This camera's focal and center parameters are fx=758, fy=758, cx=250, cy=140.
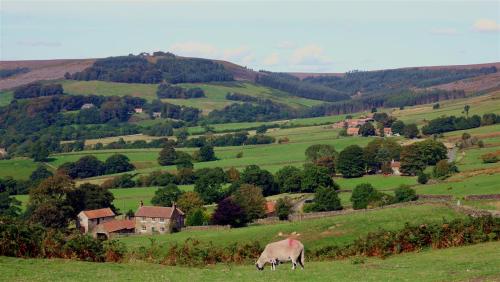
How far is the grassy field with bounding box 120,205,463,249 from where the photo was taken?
157ft

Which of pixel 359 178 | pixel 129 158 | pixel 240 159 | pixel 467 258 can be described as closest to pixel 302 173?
pixel 359 178

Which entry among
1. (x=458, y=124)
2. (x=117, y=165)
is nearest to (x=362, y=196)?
(x=117, y=165)

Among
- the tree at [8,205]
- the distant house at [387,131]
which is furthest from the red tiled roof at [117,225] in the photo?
the distant house at [387,131]

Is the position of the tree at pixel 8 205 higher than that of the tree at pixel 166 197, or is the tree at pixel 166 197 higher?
the tree at pixel 166 197

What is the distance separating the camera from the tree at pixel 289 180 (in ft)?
311

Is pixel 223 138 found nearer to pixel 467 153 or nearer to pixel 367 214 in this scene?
pixel 467 153

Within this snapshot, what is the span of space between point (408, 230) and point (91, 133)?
162625mm

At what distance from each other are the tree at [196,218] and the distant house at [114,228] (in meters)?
7.17

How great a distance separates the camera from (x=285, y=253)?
30.0 meters

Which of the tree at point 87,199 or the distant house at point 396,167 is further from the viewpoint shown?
the distant house at point 396,167

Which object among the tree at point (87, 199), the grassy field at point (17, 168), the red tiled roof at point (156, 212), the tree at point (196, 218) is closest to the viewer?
the tree at point (196, 218)

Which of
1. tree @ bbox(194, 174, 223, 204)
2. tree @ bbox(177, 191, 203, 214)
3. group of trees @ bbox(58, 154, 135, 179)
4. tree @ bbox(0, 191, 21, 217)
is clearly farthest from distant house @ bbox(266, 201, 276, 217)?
group of trees @ bbox(58, 154, 135, 179)

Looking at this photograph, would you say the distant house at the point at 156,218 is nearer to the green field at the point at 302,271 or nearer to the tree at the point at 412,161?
the tree at the point at 412,161

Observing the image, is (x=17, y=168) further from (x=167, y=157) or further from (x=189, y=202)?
(x=189, y=202)
